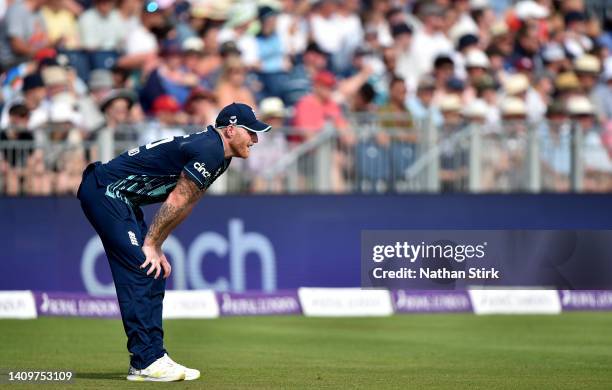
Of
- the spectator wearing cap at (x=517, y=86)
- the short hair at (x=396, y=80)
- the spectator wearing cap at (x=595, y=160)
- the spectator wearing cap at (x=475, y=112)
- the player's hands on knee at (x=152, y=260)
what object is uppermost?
the player's hands on knee at (x=152, y=260)

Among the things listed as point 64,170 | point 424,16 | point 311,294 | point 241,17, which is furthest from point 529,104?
point 64,170

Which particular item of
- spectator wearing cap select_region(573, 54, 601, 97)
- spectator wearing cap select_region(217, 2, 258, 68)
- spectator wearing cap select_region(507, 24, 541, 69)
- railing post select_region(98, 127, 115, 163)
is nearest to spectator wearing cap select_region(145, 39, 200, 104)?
spectator wearing cap select_region(217, 2, 258, 68)

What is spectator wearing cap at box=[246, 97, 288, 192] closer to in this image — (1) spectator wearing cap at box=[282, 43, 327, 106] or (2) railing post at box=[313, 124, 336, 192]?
(2) railing post at box=[313, 124, 336, 192]

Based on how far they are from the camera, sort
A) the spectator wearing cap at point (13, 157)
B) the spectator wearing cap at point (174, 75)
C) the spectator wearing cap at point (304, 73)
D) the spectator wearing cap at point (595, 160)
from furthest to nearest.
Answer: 1. the spectator wearing cap at point (304, 73)
2. the spectator wearing cap at point (174, 75)
3. the spectator wearing cap at point (595, 160)
4. the spectator wearing cap at point (13, 157)

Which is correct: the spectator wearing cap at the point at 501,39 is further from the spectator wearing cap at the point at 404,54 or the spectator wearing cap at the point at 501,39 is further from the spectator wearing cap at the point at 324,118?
the spectator wearing cap at the point at 324,118

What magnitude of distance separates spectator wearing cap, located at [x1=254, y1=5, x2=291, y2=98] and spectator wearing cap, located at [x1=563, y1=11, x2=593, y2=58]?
516cm

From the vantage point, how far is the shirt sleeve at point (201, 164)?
29.1ft

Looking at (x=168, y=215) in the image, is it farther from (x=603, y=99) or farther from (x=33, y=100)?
(x=603, y=99)

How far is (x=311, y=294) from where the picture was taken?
15.3 meters

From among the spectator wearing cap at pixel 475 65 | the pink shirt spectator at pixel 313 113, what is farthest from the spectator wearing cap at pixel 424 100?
the pink shirt spectator at pixel 313 113

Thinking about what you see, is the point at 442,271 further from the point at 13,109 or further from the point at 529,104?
the point at 529,104

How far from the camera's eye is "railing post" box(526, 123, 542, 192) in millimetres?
16312

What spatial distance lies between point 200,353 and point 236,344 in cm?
85

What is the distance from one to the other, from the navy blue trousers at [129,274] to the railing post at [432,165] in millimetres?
7347
